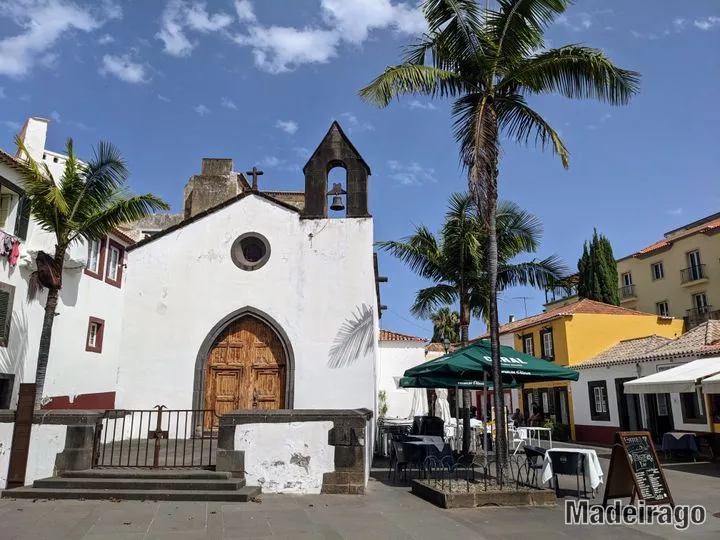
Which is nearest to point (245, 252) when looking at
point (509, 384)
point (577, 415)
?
point (509, 384)

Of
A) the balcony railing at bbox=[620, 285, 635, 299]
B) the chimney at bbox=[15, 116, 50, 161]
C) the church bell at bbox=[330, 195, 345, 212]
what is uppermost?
the chimney at bbox=[15, 116, 50, 161]

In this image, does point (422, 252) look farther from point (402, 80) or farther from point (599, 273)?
point (599, 273)

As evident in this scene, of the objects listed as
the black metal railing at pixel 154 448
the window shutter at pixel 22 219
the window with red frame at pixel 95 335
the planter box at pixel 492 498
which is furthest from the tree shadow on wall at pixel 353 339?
the window with red frame at pixel 95 335

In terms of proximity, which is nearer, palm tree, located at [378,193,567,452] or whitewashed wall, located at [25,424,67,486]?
whitewashed wall, located at [25,424,67,486]

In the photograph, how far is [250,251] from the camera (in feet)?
48.4

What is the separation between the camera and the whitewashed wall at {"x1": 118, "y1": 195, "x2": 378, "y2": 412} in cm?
1369

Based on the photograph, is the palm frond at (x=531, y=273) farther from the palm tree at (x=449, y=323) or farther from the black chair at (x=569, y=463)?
the palm tree at (x=449, y=323)

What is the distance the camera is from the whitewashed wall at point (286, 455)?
8758 mm

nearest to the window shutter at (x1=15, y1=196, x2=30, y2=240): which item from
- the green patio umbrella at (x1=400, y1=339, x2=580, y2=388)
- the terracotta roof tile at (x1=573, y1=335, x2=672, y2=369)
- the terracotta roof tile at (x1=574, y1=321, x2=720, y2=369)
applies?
the green patio umbrella at (x1=400, y1=339, x2=580, y2=388)

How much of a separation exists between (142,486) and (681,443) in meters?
14.0

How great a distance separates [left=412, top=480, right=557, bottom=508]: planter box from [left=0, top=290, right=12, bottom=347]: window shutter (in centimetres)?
1373

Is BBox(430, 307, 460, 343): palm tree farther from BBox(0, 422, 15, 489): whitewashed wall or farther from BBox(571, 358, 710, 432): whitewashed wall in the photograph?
BBox(0, 422, 15, 489): whitewashed wall

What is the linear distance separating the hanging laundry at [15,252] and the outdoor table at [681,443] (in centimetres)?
1919

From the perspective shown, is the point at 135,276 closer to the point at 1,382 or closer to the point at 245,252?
the point at 245,252
